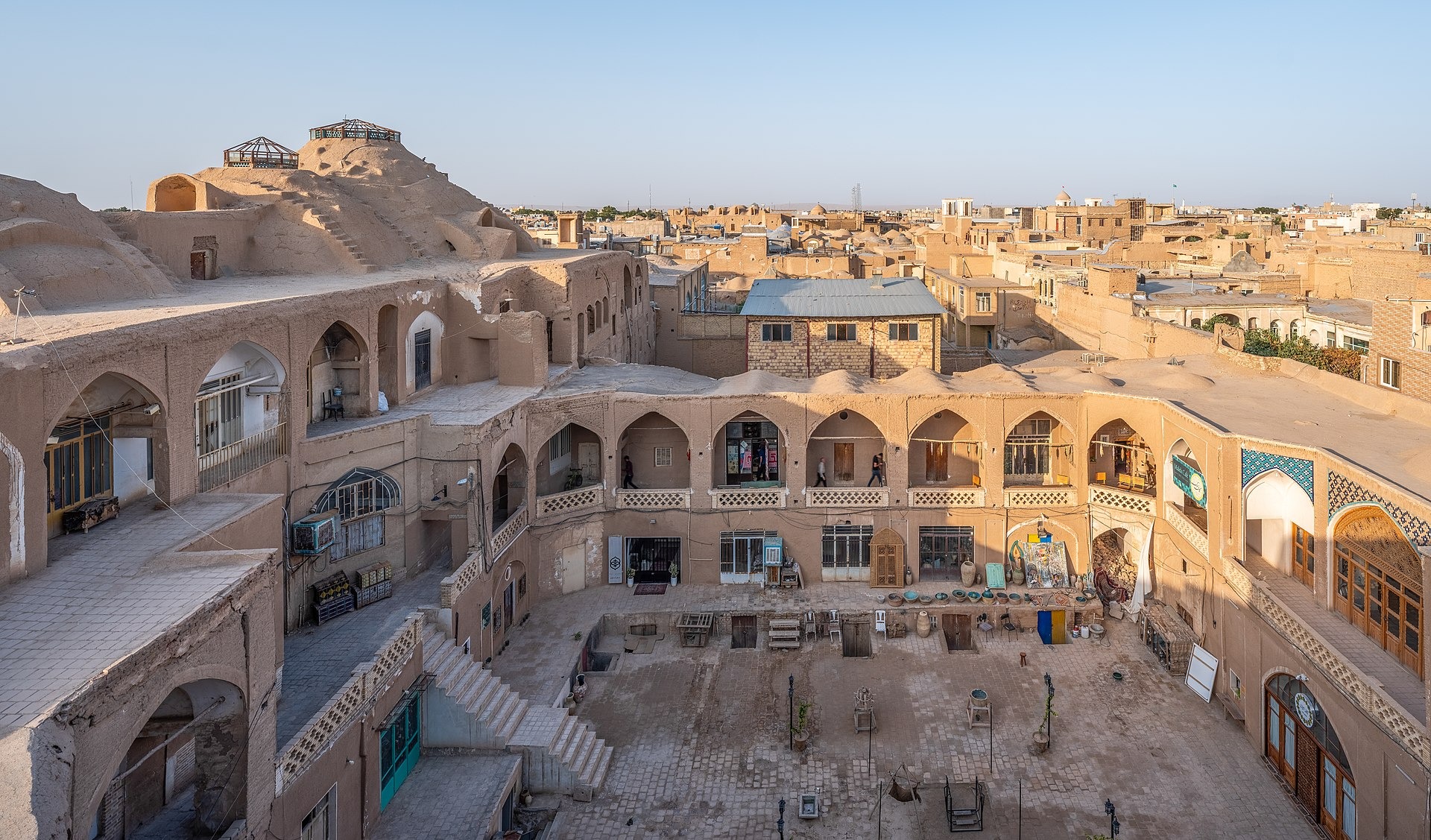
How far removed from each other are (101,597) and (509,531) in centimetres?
1048

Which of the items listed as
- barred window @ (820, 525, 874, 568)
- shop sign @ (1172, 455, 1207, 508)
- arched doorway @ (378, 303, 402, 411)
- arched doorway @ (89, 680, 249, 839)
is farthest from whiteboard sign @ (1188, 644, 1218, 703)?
arched doorway @ (378, 303, 402, 411)

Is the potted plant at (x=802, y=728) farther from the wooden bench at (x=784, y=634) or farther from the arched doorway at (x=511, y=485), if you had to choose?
the arched doorway at (x=511, y=485)

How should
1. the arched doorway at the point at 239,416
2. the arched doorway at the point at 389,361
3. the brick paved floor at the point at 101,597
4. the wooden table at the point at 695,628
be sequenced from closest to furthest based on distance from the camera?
the brick paved floor at the point at 101,597, the arched doorway at the point at 239,416, the arched doorway at the point at 389,361, the wooden table at the point at 695,628

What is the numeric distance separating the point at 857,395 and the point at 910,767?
9.54 meters

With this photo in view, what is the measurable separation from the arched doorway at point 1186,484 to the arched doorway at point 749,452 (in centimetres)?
928

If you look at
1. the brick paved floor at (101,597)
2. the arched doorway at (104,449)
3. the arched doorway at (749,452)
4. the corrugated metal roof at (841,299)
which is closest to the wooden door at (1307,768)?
the arched doorway at (749,452)

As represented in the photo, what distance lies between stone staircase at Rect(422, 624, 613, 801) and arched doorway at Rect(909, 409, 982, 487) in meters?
12.1

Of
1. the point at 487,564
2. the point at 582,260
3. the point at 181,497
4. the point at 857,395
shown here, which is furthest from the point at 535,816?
the point at 582,260

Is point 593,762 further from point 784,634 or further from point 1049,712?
point 1049,712

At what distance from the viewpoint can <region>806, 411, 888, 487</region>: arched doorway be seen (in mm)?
25984

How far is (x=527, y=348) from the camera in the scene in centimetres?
2448

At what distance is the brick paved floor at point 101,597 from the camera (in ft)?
30.4

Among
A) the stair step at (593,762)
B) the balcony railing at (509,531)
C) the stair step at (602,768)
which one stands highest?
the balcony railing at (509,531)

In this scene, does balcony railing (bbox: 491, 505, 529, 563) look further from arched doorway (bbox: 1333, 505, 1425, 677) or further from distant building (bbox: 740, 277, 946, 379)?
arched doorway (bbox: 1333, 505, 1425, 677)
